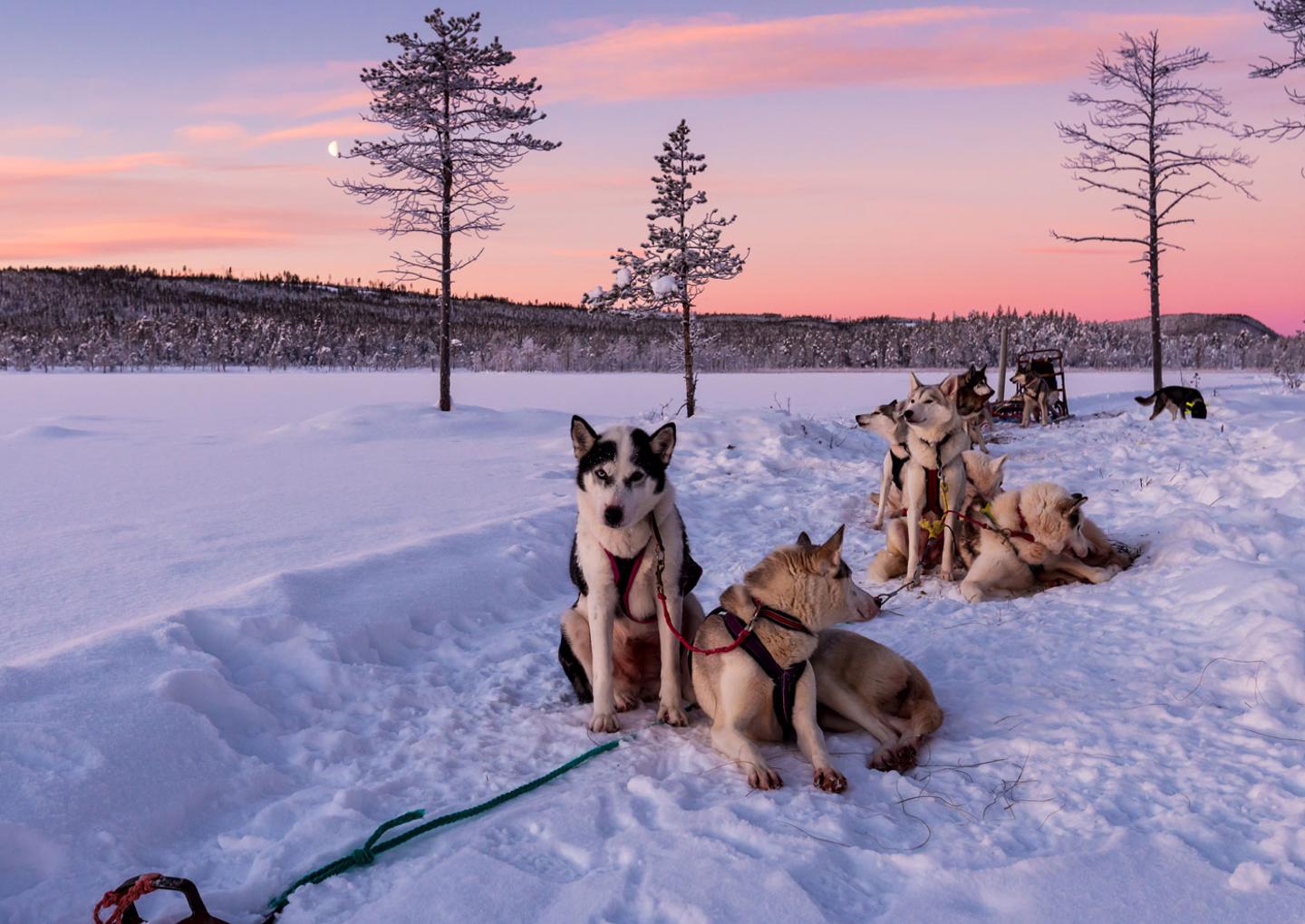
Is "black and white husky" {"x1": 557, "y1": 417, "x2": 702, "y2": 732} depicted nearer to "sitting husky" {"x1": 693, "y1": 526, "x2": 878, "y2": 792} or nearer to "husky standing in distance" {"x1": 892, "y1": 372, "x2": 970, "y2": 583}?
"sitting husky" {"x1": 693, "y1": 526, "x2": 878, "y2": 792}

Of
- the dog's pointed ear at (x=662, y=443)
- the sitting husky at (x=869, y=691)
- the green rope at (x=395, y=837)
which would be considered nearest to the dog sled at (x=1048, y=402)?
the sitting husky at (x=869, y=691)

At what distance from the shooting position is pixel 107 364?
65625 millimetres

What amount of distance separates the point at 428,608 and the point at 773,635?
3.18 meters

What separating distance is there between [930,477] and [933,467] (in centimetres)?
11

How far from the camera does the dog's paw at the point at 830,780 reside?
3.52m

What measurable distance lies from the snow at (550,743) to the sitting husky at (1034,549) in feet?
0.94

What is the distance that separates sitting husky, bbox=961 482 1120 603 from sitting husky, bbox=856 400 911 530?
2022 mm

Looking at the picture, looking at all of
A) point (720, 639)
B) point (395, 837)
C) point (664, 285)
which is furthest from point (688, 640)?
point (664, 285)

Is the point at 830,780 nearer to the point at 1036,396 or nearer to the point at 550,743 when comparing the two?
the point at 550,743

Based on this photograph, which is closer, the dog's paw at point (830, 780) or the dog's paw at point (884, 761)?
the dog's paw at point (830, 780)

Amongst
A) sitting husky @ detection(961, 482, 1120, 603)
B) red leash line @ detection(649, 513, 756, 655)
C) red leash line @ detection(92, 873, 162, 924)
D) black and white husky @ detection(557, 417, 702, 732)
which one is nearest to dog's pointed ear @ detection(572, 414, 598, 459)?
black and white husky @ detection(557, 417, 702, 732)

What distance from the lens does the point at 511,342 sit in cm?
8794

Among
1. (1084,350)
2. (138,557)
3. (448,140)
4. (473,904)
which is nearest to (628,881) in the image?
(473,904)

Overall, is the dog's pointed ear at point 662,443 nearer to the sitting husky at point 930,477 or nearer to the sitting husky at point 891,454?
the sitting husky at point 930,477
